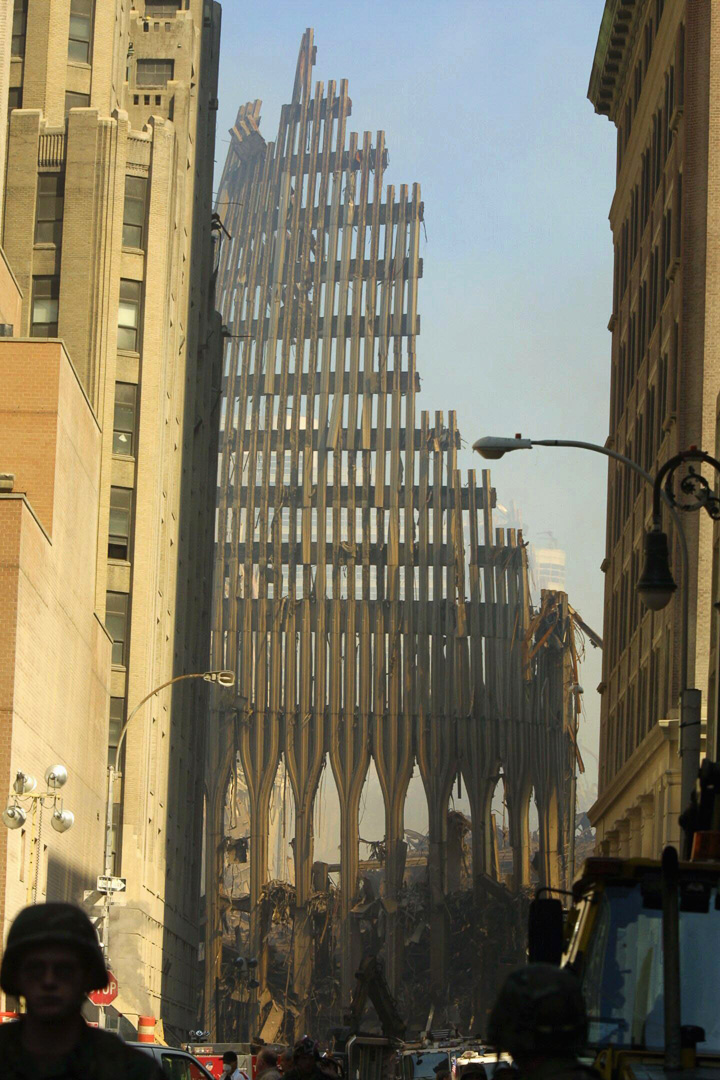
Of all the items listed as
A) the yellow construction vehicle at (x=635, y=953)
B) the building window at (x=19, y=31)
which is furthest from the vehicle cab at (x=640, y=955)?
the building window at (x=19, y=31)

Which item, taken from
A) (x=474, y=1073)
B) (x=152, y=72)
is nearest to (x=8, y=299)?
(x=152, y=72)

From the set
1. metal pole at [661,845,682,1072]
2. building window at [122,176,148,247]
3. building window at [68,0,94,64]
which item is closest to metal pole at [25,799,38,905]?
building window at [122,176,148,247]

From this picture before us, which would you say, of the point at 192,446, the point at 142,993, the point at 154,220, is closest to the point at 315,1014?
the point at 192,446

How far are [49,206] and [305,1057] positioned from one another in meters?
45.7

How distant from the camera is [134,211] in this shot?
5731 cm

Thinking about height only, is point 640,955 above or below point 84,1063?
above

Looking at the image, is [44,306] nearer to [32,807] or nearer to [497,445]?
[32,807]

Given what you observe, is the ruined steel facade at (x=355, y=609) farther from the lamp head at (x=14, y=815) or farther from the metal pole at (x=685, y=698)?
the metal pole at (x=685, y=698)

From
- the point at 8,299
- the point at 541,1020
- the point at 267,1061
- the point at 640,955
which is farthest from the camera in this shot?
the point at 8,299

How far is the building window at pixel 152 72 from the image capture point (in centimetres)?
6600

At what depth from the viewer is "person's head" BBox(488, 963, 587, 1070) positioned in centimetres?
516

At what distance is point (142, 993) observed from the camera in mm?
51719

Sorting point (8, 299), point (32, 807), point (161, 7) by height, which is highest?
point (161, 7)

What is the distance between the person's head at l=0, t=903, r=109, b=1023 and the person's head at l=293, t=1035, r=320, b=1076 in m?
8.96
